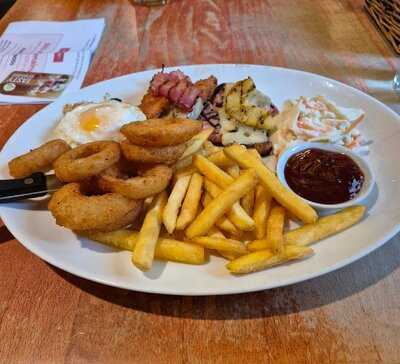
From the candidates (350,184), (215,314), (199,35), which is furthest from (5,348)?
(199,35)

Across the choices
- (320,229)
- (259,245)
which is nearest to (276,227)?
(259,245)

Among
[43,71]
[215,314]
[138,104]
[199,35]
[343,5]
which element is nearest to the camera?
[215,314]

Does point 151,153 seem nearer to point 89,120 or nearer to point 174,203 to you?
point 174,203

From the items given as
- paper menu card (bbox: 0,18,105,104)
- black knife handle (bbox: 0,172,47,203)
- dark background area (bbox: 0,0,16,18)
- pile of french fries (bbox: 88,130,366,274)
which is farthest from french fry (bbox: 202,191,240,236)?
dark background area (bbox: 0,0,16,18)

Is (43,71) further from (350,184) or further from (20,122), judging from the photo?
(350,184)

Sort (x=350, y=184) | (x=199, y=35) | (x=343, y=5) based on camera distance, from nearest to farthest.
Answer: (x=350, y=184)
(x=199, y=35)
(x=343, y=5)

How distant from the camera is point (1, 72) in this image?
3438 mm

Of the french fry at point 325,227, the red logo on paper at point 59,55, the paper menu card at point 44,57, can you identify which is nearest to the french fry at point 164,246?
the french fry at point 325,227

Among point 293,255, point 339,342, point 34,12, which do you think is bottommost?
point 34,12

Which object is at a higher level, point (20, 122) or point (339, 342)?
point (339, 342)

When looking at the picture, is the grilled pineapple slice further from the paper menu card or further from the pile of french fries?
the paper menu card

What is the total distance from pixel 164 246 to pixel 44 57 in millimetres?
2602

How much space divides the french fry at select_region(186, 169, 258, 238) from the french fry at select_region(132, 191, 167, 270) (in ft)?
0.46

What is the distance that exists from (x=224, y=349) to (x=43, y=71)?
2.77 metres
